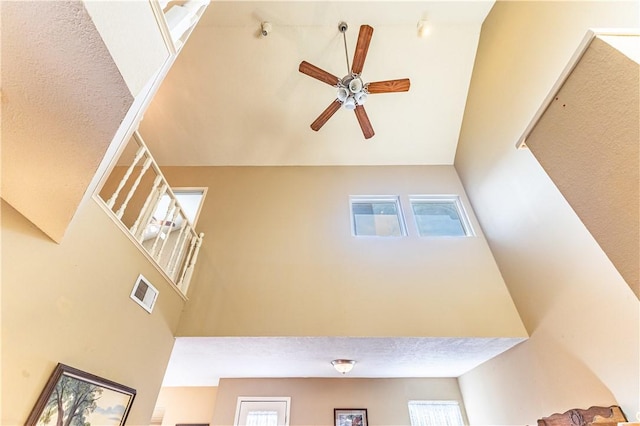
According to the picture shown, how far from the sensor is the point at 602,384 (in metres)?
2.11

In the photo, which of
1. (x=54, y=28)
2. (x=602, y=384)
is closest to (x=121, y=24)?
(x=54, y=28)

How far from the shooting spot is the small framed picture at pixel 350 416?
4047 mm

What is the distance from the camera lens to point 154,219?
3.62 metres

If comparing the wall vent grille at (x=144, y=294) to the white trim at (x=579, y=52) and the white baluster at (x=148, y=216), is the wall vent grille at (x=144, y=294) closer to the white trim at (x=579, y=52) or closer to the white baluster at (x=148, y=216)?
the white baluster at (x=148, y=216)

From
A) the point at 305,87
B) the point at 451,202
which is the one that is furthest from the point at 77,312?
the point at 451,202

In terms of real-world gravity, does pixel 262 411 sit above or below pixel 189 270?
below

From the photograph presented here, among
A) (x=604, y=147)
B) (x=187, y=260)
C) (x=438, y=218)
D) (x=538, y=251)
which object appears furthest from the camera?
(x=438, y=218)

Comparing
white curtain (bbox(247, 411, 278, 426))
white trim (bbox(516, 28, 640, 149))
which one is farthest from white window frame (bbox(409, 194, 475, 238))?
white curtain (bbox(247, 411, 278, 426))

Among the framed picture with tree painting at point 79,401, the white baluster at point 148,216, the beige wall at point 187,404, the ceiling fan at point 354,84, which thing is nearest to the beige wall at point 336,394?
the beige wall at point 187,404

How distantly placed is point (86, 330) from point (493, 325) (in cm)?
345

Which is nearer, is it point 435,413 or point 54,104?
point 54,104

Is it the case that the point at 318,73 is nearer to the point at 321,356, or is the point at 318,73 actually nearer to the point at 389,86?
the point at 389,86

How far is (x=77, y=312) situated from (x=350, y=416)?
375 cm

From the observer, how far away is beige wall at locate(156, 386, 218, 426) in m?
4.45
